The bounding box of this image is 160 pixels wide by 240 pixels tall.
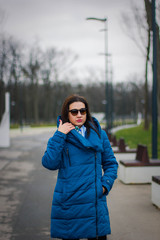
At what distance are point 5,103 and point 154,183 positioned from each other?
1402 centimetres

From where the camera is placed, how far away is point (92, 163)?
2.51 metres

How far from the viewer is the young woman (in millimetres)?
2455

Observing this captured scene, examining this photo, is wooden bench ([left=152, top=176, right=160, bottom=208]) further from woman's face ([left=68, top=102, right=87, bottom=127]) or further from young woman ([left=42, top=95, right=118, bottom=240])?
woman's face ([left=68, top=102, right=87, bottom=127])

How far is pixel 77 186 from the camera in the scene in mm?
2469

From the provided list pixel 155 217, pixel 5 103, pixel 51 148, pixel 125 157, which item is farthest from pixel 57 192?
pixel 5 103

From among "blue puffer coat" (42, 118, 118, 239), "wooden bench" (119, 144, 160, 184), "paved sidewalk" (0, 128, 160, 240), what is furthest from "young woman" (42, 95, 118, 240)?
"wooden bench" (119, 144, 160, 184)

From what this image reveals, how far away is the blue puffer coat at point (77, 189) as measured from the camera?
246cm

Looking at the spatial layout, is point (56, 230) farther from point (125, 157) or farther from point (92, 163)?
point (125, 157)

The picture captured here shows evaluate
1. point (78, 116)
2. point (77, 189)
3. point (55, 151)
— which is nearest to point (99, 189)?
point (77, 189)

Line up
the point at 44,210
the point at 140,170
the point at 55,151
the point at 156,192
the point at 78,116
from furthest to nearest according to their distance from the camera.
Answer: the point at 140,170, the point at 156,192, the point at 44,210, the point at 78,116, the point at 55,151

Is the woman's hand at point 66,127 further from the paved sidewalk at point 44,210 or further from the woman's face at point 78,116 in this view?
the paved sidewalk at point 44,210

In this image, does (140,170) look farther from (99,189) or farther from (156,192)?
(99,189)

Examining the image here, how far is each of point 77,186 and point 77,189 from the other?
1.0 inches

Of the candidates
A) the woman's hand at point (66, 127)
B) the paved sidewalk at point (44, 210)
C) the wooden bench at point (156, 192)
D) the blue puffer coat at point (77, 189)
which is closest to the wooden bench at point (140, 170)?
the paved sidewalk at point (44, 210)
